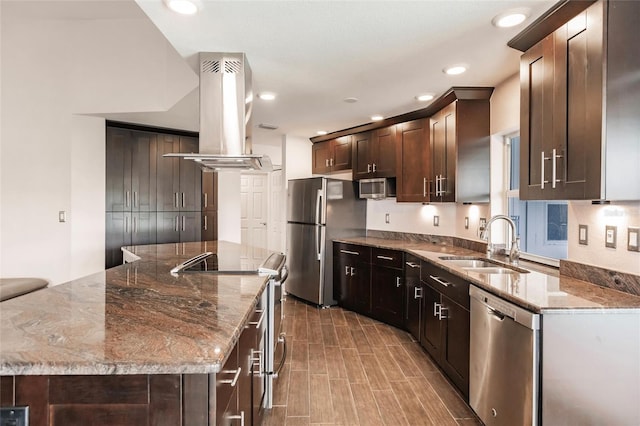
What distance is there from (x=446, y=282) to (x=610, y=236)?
3.47 feet

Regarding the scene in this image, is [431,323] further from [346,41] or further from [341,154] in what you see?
[341,154]

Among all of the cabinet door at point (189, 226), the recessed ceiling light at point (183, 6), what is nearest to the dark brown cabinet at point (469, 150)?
the recessed ceiling light at point (183, 6)

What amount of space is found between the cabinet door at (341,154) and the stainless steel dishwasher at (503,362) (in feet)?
10.4

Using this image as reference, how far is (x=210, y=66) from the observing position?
2607 mm

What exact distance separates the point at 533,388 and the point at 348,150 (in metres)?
3.92

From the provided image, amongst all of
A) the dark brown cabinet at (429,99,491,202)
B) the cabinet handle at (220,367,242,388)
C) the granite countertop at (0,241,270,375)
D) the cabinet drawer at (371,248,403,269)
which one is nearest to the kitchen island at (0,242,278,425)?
the granite countertop at (0,241,270,375)

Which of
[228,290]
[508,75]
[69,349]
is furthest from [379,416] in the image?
[508,75]

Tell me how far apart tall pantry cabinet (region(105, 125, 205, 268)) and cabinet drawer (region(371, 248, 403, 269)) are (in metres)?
2.42

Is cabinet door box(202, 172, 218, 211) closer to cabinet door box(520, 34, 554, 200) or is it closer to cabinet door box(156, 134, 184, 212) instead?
cabinet door box(156, 134, 184, 212)

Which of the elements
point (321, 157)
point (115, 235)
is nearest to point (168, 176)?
point (115, 235)

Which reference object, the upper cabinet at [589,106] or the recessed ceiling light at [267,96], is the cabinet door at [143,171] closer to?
the recessed ceiling light at [267,96]

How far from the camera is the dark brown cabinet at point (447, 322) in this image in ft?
8.14

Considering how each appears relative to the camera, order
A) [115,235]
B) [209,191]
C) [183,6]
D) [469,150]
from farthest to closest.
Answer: [209,191] → [115,235] → [469,150] → [183,6]

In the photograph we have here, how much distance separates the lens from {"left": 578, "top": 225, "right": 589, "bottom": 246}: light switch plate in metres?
2.22
